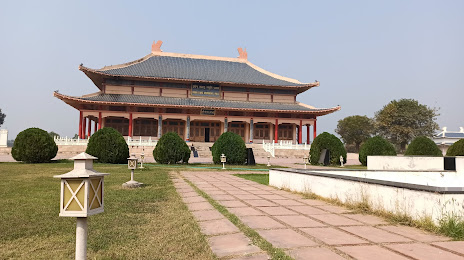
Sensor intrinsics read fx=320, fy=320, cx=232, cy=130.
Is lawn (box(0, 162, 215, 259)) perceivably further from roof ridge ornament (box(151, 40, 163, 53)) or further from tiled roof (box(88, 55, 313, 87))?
roof ridge ornament (box(151, 40, 163, 53))

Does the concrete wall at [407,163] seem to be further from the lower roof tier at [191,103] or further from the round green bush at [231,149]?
the lower roof tier at [191,103]

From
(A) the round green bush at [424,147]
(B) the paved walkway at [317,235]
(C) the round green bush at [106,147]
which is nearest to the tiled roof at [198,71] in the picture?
(C) the round green bush at [106,147]

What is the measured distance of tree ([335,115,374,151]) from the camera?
54.0 m

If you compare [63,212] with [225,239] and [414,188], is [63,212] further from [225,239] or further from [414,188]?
[414,188]

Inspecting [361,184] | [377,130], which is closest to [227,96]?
Answer: [377,130]

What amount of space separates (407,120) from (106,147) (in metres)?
43.1

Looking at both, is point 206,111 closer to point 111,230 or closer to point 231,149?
point 231,149

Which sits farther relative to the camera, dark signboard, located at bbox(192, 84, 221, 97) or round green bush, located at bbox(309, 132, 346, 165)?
dark signboard, located at bbox(192, 84, 221, 97)

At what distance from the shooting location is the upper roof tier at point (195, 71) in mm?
33594

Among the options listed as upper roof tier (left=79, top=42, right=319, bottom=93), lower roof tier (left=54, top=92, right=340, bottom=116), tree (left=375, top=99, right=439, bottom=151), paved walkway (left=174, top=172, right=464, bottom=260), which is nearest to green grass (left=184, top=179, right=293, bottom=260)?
paved walkway (left=174, top=172, right=464, bottom=260)

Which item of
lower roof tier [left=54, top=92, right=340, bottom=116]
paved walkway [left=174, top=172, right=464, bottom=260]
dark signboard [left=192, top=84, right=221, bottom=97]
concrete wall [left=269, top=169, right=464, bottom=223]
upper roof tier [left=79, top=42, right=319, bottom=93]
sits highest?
upper roof tier [left=79, top=42, right=319, bottom=93]

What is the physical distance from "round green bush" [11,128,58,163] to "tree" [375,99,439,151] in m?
44.1

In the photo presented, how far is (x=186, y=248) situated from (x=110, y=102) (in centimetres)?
2935

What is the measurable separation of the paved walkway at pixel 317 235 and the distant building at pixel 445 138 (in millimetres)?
51775
